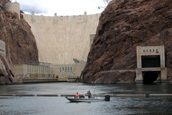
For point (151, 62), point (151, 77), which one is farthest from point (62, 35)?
point (151, 62)

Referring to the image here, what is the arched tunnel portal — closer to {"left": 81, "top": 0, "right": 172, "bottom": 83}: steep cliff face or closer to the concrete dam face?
{"left": 81, "top": 0, "right": 172, "bottom": 83}: steep cliff face

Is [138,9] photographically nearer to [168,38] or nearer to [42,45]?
[168,38]

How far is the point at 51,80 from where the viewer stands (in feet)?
527

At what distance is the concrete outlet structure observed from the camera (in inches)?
3206

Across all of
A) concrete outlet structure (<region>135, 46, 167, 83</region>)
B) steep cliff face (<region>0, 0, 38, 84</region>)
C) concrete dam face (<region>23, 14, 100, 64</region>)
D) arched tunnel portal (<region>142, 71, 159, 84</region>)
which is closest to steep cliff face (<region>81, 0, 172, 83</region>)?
concrete outlet structure (<region>135, 46, 167, 83</region>)

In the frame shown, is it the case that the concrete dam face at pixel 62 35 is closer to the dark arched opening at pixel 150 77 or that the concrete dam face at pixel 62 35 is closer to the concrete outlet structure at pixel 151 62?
the dark arched opening at pixel 150 77

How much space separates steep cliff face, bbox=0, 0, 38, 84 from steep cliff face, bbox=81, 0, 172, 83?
148ft

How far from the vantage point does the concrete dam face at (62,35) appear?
18388 cm

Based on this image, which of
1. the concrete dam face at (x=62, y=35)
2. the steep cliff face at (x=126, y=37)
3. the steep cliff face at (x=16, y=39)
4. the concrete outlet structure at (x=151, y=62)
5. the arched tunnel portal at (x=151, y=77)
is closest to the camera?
the concrete outlet structure at (x=151, y=62)

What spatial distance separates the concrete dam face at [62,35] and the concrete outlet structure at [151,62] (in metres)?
93.8

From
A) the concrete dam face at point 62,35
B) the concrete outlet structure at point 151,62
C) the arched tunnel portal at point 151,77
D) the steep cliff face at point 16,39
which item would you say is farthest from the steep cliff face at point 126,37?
the concrete dam face at point 62,35

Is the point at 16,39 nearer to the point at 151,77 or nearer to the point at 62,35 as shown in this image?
the point at 62,35

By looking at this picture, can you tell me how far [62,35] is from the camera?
192750mm

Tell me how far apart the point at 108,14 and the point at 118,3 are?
5.07 meters
